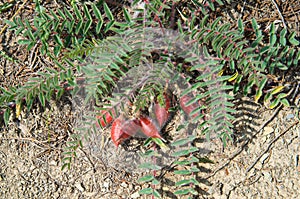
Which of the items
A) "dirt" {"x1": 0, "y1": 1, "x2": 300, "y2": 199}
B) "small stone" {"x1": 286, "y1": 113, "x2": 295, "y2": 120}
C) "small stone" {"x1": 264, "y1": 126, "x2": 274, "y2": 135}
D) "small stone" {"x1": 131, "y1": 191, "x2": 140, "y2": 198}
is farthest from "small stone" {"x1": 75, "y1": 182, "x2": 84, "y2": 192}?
"small stone" {"x1": 286, "y1": 113, "x2": 295, "y2": 120}

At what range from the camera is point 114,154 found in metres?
2.76

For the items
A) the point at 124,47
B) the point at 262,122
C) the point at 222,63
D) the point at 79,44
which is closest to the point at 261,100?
the point at 262,122

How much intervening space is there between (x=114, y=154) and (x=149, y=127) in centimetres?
26

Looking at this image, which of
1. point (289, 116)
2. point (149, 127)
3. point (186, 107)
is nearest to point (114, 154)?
point (149, 127)

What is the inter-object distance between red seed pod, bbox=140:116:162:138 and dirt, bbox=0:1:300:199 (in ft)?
0.62

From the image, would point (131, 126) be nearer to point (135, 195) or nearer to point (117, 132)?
point (117, 132)

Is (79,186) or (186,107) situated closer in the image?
(186,107)

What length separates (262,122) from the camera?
8.86 feet

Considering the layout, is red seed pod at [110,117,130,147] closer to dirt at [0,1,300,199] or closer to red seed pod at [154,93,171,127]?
dirt at [0,1,300,199]

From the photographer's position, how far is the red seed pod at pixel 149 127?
8.76 ft

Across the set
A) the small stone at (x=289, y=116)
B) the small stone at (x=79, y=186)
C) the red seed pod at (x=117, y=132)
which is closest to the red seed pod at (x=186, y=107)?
the red seed pod at (x=117, y=132)

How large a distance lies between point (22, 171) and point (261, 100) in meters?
1.40

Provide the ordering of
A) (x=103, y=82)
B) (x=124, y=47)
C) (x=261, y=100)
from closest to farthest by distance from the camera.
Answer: (x=124, y=47), (x=103, y=82), (x=261, y=100)

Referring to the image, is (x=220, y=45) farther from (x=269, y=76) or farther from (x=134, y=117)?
(x=134, y=117)
